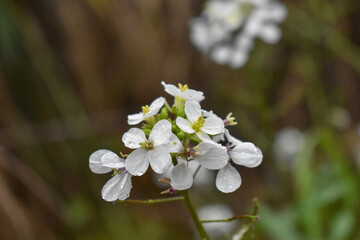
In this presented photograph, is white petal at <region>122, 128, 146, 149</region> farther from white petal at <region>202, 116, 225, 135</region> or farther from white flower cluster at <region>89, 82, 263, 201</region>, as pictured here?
white petal at <region>202, 116, 225, 135</region>

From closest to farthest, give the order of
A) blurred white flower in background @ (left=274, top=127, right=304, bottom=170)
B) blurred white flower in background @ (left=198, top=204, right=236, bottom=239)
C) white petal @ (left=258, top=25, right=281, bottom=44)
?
white petal @ (left=258, top=25, right=281, bottom=44), blurred white flower in background @ (left=198, top=204, right=236, bottom=239), blurred white flower in background @ (left=274, top=127, right=304, bottom=170)

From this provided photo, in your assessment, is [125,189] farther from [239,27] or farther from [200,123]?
[239,27]

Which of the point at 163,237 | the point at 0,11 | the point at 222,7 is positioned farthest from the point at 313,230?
the point at 0,11

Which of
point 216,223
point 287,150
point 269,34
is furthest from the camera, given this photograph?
point 287,150

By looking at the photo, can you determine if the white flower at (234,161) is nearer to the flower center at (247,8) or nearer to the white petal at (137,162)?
the white petal at (137,162)

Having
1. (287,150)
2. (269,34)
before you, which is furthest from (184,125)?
(287,150)

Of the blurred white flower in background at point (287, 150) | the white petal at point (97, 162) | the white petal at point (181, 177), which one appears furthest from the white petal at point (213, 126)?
the blurred white flower in background at point (287, 150)

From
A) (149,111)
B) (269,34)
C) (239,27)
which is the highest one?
(239,27)

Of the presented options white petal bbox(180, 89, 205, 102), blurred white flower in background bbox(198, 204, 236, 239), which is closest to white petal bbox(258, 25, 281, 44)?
blurred white flower in background bbox(198, 204, 236, 239)
